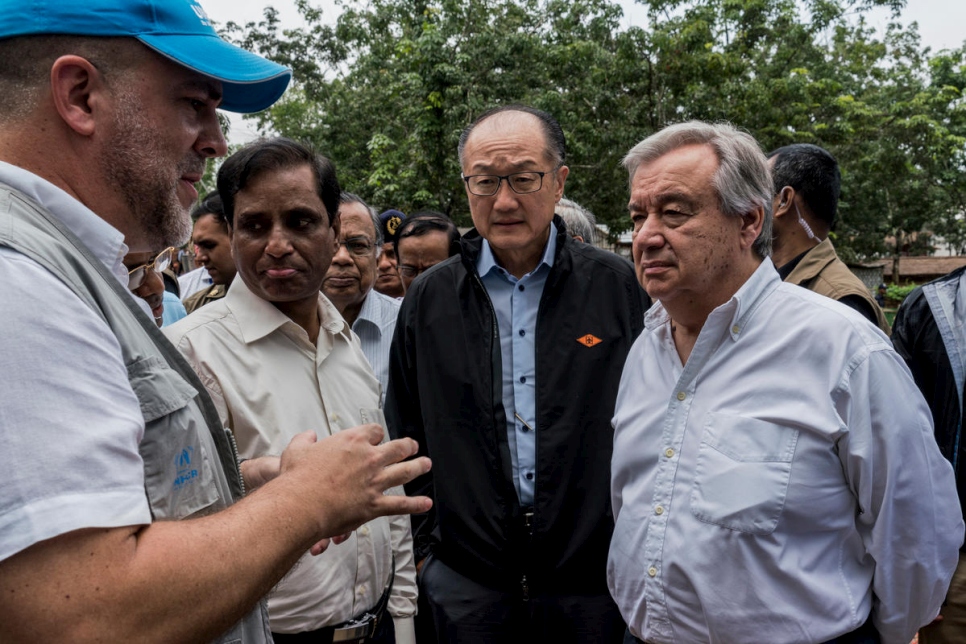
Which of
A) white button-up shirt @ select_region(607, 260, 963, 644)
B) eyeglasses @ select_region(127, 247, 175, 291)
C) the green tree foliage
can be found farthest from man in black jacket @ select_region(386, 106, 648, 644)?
the green tree foliage

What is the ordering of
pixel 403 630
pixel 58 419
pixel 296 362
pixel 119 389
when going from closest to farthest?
1. pixel 58 419
2. pixel 119 389
3. pixel 296 362
4. pixel 403 630

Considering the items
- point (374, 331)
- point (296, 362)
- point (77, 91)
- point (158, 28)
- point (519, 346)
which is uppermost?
point (158, 28)

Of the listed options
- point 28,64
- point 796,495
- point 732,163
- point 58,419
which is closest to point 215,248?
point 732,163

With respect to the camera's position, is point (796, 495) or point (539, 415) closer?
point (796, 495)

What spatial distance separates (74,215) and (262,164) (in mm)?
1366

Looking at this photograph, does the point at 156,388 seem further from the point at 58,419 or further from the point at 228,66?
the point at 228,66

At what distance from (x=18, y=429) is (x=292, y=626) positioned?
1.52 metres

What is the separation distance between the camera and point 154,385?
1.31 m

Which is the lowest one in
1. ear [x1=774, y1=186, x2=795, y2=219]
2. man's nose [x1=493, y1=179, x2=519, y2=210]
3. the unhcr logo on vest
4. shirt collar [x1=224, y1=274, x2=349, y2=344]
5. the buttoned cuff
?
the buttoned cuff

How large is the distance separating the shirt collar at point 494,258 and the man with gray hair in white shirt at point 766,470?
0.72 meters

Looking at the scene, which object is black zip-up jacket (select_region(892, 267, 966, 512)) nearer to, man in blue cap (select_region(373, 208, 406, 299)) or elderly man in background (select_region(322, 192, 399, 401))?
elderly man in background (select_region(322, 192, 399, 401))

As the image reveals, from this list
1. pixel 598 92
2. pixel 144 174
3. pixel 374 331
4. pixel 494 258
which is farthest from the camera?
pixel 598 92

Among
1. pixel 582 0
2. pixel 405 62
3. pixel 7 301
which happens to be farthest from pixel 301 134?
pixel 7 301

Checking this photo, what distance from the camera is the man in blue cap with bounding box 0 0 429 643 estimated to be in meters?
0.99
